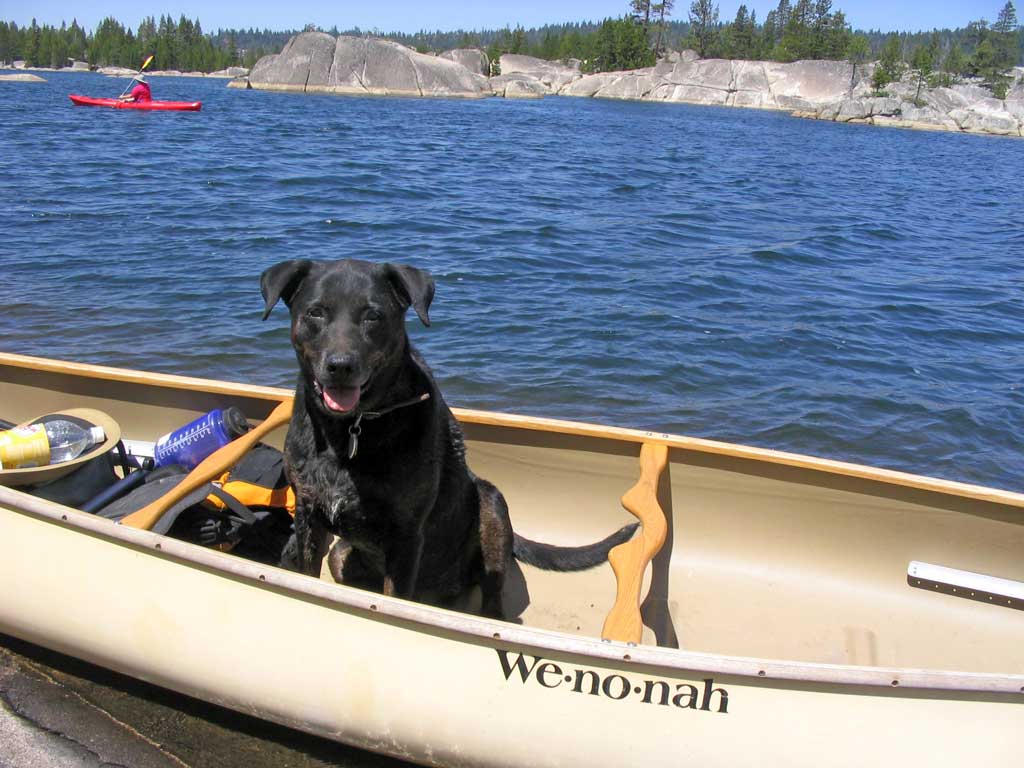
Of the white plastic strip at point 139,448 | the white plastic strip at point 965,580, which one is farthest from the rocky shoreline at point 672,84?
the white plastic strip at point 965,580

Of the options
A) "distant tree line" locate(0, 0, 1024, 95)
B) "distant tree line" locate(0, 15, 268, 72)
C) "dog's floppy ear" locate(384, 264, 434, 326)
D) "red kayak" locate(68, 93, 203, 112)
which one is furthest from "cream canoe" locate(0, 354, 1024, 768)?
"distant tree line" locate(0, 15, 268, 72)

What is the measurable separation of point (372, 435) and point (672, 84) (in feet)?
343

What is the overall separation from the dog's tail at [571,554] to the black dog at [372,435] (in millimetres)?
474

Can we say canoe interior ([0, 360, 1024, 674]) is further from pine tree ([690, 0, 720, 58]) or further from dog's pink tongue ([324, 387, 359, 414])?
pine tree ([690, 0, 720, 58])

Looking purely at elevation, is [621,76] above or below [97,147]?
above

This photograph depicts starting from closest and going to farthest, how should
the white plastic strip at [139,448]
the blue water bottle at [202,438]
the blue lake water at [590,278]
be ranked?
the blue water bottle at [202,438] < the white plastic strip at [139,448] < the blue lake water at [590,278]

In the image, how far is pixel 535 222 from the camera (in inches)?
741

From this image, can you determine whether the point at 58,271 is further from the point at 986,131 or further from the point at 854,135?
the point at 986,131

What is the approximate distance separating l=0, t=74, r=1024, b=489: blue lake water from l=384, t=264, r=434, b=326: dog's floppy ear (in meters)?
5.63

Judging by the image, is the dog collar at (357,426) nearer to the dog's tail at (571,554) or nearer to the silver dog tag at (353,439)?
the silver dog tag at (353,439)

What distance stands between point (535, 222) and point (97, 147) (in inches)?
666

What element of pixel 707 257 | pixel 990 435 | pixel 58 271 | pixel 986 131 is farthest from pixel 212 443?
pixel 986 131

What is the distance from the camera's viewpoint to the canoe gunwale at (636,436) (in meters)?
4.71

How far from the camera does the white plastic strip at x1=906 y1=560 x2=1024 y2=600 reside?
15.2 feet
